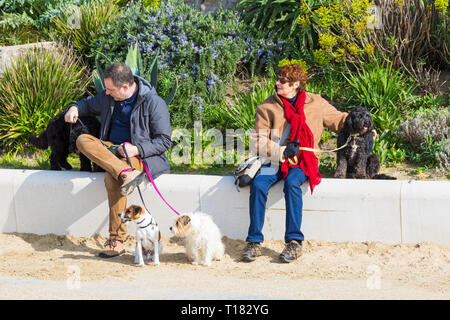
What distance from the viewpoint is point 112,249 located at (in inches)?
240

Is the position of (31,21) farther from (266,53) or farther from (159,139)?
(159,139)

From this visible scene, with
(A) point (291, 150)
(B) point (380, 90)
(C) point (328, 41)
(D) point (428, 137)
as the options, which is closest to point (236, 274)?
(A) point (291, 150)

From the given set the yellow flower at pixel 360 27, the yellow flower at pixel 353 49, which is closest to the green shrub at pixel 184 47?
the yellow flower at pixel 353 49

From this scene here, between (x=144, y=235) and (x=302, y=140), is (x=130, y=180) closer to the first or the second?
(x=144, y=235)

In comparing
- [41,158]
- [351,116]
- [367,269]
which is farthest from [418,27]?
[41,158]

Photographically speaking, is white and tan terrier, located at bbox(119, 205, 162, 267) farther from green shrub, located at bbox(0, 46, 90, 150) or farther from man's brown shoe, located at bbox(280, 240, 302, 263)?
green shrub, located at bbox(0, 46, 90, 150)

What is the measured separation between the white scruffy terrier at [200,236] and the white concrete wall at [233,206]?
1.70 feet

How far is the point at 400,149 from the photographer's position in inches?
277

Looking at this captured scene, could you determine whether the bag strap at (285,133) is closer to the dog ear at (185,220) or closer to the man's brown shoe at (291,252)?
the man's brown shoe at (291,252)

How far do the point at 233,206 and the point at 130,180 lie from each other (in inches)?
37.9

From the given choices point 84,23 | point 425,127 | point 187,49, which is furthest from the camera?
point 84,23

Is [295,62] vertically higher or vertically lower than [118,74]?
higher

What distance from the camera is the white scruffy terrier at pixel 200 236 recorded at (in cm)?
566

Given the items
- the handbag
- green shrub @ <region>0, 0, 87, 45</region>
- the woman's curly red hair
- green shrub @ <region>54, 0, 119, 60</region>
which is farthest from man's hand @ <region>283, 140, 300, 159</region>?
green shrub @ <region>0, 0, 87, 45</region>
